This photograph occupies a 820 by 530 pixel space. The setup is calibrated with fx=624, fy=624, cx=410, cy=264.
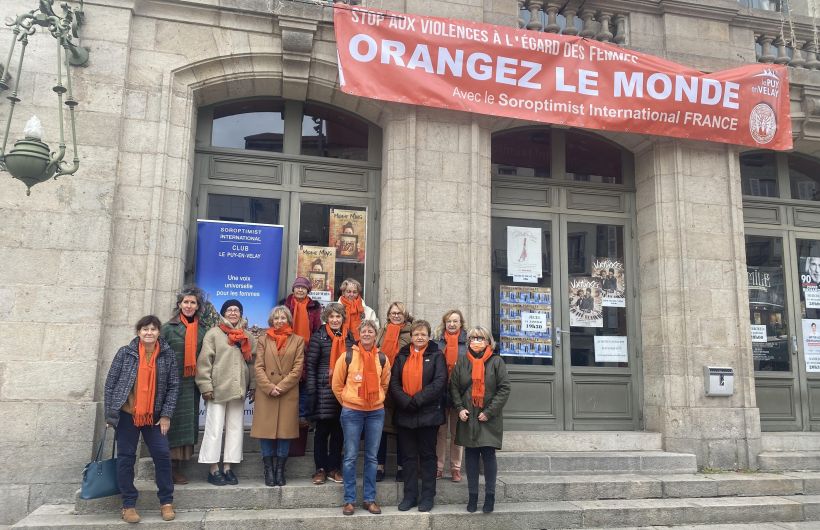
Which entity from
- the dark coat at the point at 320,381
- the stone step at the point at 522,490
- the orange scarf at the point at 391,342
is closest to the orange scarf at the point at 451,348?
the orange scarf at the point at 391,342

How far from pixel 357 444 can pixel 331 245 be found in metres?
3.05

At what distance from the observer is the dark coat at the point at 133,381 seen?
5.60 metres

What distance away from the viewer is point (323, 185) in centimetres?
847

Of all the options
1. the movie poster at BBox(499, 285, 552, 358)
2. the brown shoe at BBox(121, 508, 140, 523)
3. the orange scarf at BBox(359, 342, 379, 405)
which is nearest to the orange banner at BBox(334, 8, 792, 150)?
the movie poster at BBox(499, 285, 552, 358)

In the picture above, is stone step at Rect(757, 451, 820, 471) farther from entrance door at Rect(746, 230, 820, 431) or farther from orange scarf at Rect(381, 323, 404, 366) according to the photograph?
orange scarf at Rect(381, 323, 404, 366)

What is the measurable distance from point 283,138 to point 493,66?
9.77 ft

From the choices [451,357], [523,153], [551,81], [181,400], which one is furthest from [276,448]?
[551,81]

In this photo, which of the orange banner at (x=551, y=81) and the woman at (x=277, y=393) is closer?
the woman at (x=277, y=393)

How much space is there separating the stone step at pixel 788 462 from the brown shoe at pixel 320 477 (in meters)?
5.71

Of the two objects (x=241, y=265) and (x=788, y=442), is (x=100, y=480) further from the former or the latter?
(x=788, y=442)

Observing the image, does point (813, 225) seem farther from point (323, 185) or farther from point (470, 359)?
point (323, 185)

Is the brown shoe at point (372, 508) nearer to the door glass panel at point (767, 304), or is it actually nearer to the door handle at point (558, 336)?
the door handle at point (558, 336)

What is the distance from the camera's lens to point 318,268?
8203 millimetres

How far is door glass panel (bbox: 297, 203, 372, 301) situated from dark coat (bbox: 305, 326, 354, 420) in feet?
5.55
